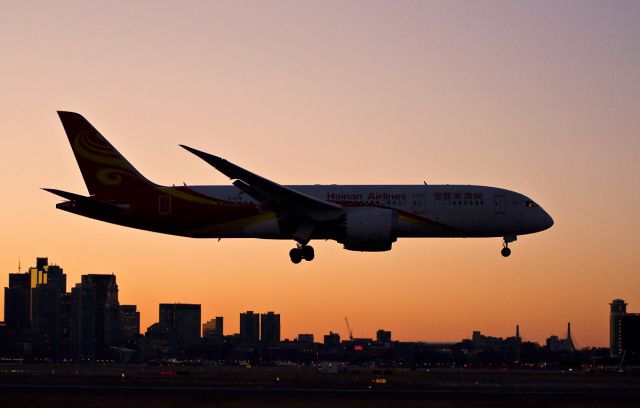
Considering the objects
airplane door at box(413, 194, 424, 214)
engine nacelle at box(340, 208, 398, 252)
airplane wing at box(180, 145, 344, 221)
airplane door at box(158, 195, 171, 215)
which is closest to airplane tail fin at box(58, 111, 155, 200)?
airplane door at box(158, 195, 171, 215)

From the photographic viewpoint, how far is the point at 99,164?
68125 mm

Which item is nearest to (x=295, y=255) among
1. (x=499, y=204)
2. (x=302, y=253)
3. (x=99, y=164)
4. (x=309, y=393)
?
(x=302, y=253)

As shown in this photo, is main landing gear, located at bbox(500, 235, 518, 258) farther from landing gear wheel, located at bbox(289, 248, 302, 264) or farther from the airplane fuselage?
landing gear wheel, located at bbox(289, 248, 302, 264)

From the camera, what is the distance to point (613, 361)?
13800 cm

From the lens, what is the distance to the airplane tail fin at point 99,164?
66.6 metres

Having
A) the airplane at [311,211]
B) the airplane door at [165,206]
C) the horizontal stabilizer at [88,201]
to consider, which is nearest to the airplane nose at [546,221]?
the airplane at [311,211]

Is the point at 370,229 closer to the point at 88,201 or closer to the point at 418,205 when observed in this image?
the point at 418,205

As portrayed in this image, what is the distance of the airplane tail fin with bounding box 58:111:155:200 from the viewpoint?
219ft

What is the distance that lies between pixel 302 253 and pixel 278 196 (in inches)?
197

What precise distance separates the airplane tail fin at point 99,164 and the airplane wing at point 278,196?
28.1ft

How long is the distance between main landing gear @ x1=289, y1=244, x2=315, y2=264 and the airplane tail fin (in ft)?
33.3

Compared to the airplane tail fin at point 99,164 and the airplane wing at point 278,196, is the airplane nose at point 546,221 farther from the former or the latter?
the airplane tail fin at point 99,164

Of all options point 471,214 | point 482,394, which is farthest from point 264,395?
point 471,214

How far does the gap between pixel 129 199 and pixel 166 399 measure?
20393mm
